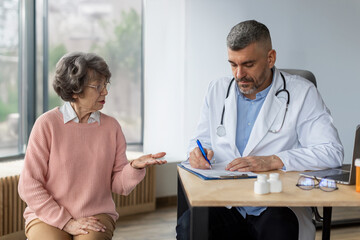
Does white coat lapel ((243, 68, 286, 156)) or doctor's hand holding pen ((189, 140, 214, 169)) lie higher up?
white coat lapel ((243, 68, 286, 156))

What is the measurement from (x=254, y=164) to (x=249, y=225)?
31 centimetres

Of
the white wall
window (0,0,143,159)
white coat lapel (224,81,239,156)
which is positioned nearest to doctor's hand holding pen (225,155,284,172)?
white coat lapel (224,81,239,156)

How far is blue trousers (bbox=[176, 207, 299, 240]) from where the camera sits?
6.34ft

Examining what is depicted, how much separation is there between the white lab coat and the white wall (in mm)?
1568

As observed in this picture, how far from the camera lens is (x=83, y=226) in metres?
1.91

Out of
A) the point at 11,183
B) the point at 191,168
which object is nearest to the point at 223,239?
the point at 191,168

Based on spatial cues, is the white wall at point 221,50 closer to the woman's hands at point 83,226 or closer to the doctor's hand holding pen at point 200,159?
the doctor's hand holding pen at point 200,159

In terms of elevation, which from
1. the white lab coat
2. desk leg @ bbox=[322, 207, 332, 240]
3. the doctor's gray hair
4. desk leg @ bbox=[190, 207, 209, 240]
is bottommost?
desk leg @ bbox=[322, 207, 332, 240]

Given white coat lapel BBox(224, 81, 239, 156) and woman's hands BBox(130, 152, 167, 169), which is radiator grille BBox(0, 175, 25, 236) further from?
white coat lapel BBox(224, 81, 239, 156)

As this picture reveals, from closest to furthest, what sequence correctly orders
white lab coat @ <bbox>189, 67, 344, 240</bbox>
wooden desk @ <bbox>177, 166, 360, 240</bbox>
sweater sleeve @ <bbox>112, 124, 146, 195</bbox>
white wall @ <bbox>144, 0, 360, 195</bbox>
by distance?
wooden desk @ <bbox>177, 166, 360, 240</bbox> < sweater sleeve @ <bbox>112, 124, 146, 195</bbox> < white lab coat @ <bbox>189, 67, 344, 240</bbox> < white wall @ <bbox>144, 0, 360, 195</bbox>

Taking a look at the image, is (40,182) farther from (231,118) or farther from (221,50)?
(221,50)

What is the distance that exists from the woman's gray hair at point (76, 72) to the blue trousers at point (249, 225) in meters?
0.71

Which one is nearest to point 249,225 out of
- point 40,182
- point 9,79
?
point 40,182

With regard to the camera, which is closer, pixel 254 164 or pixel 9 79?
pixel 254 164
